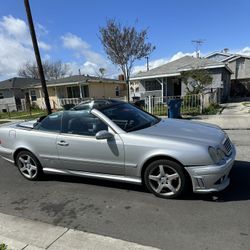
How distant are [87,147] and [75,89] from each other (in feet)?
76.0

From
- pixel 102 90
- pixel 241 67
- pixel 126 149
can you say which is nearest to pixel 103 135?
pixel 126 149

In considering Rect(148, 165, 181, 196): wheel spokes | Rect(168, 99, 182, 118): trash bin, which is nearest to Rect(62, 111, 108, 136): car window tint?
Rect(148, 165, 181, 196): wheel spokes

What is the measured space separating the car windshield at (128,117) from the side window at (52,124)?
938mm

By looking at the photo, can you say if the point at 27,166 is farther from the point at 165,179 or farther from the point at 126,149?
the point at 165,179

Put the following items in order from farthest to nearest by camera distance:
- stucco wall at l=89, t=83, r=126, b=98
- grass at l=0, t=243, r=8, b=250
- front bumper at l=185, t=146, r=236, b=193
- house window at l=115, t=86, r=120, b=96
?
house window at l=115, t=86, r=120, b=96 < stucco wall at l=89, t=83, r=126, b=98 < front bumper at l=185, t=146, r=236, b=193 < grass at l=0, t=243, r=8, b=250

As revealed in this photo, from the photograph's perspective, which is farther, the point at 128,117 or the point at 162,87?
the point at 162,87

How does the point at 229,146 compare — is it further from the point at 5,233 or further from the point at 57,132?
the point at 5,233

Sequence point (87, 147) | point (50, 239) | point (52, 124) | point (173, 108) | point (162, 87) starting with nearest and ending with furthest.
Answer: point (50, 239)
point (87, 147)
point (52, 124)
point (173, 108)
point (162, 87)

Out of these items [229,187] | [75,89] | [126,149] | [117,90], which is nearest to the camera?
[126,149]

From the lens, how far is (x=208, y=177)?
11.1 ft

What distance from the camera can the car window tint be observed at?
13.8 ft

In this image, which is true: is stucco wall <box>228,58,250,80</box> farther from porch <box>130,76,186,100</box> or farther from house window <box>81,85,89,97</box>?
house window <box>81,85,89,97</box>

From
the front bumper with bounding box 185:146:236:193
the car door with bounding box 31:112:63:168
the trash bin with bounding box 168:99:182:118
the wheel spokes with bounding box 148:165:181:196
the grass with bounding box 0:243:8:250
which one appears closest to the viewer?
the grass with bounding box 0:243:8:250

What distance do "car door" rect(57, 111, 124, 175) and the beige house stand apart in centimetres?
1960
